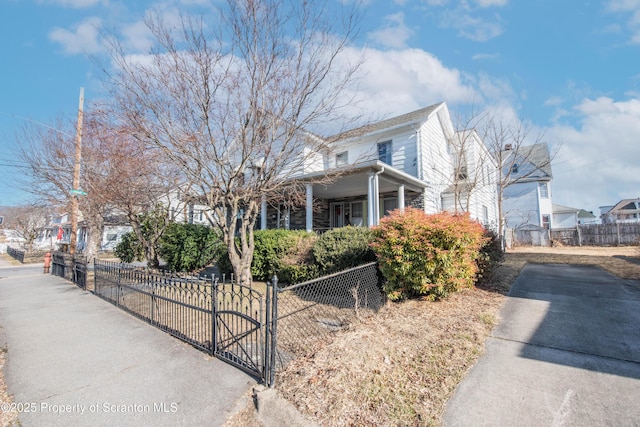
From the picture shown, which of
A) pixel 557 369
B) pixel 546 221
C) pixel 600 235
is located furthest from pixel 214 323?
pixel 546 221

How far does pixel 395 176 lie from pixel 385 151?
332 cm

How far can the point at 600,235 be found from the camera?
19.6 m

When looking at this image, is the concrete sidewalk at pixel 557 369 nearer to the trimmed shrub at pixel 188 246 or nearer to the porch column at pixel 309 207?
the porch column at pixel 309 207

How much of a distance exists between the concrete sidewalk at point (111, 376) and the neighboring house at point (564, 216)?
118ft

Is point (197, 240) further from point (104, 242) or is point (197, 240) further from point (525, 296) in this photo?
point (104, 242)

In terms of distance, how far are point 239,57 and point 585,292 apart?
8.83 meters

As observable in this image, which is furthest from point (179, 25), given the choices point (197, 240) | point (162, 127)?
point (197, 240)

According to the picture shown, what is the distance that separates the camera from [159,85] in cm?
604

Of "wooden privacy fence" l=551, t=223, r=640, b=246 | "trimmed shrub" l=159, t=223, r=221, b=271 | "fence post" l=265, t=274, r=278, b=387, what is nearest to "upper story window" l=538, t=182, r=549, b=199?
"wooden privacy fence" l=551, t=223, r=640, b=246

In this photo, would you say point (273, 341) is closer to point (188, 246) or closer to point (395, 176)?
point (395, 176)

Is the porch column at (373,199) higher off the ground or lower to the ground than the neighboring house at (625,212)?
lower

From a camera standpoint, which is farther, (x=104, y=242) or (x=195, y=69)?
(x=104, y=242)

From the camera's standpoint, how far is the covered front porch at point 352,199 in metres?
9.91

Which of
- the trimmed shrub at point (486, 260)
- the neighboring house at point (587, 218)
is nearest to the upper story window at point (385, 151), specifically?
the trimmed shrub at point (486, 260)
